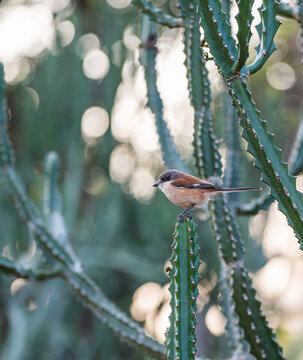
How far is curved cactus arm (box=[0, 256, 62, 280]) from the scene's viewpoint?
3.10 metres

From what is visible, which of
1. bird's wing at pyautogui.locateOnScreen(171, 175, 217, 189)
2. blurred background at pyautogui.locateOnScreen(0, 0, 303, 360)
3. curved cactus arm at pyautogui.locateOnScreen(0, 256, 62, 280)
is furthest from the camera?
blurred background at pyautogui.locateOnScreen(0, 0, 303, 360)

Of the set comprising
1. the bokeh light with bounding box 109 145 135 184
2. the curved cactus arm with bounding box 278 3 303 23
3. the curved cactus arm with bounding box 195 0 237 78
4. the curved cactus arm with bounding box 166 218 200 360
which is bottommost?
the bokeh light with bounding box 109 145 135 184

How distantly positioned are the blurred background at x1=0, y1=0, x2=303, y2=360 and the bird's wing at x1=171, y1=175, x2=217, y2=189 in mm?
3381

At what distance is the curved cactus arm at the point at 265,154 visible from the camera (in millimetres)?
2025

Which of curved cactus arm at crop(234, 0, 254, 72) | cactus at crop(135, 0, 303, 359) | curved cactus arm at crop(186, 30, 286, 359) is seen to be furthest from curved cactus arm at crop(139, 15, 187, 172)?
curved cactus arm at crop(234, 0, 254, 72)

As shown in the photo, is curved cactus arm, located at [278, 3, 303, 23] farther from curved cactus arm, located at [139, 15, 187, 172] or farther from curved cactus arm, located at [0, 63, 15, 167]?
curved cactus arm, located at [0, 63, 15, 167]

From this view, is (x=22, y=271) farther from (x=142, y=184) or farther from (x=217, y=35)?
(x=142, y=184)

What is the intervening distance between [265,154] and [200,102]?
2.57 ft

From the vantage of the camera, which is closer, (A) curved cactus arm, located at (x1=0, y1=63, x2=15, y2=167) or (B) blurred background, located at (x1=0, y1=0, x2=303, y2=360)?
(A) curved cactus arm, located at (x1=0, y1=63, x2=15, y2=167)

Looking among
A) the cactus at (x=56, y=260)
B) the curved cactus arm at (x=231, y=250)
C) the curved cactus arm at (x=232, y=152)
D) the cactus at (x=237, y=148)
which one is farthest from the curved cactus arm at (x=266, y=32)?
the cactus at (x=56, y=260)

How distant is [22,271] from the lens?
10.4ft

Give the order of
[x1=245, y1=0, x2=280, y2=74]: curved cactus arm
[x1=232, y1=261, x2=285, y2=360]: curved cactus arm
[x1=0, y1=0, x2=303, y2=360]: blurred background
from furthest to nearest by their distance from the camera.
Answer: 1. [x1=0, y1=0, x2=303, y2=360]: blurred background
2. [x1=232, y1=261, x2=285, y2=360]: curved cactus arm
3. [x1=245, y1=0, x2=280, y2=74]: curved cactus arm

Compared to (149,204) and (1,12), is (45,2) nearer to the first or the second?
(1,12)

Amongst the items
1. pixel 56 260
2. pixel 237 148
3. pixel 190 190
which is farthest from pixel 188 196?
pixel 56 260
